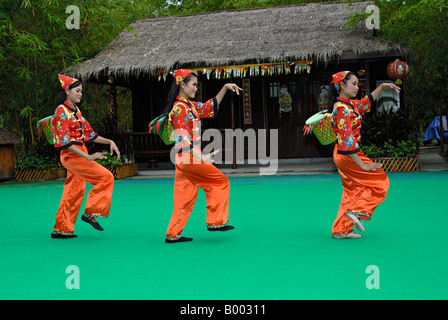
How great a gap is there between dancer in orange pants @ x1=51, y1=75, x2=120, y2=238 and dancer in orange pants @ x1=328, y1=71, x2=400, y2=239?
225 centimetres

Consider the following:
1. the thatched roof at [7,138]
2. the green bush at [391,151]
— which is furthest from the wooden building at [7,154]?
the green bush at [391,151]

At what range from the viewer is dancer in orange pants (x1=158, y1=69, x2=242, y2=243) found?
214 inches

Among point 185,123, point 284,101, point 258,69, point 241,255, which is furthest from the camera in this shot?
point 284,101

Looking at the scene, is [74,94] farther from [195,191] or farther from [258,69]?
[258,69]

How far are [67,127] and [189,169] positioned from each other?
145cm

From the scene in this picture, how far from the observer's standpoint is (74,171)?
6.05 m

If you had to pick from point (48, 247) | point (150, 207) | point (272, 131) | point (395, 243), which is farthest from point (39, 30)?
point (395, 243)

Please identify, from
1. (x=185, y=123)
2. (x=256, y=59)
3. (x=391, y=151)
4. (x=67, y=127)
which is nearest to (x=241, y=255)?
(x=185, y=123)

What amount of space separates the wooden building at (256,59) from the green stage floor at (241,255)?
203 inches

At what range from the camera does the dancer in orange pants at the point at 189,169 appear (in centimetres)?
543

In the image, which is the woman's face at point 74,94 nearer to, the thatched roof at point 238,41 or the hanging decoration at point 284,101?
the thatched roof at point 238,41

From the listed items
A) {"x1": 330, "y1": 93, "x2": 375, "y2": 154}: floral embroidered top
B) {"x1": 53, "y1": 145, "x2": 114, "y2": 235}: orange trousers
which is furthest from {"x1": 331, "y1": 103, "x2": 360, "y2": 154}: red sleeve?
{"x1": 53, "y1": 145, "x2": 114, "y2": 235}: orange trousers

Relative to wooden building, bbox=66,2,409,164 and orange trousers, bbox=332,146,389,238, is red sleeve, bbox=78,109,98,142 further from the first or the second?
wooden building, bbox=66,2,409,164

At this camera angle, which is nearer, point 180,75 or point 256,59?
point 180,75
